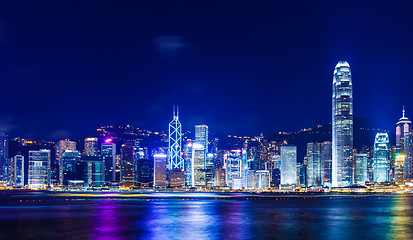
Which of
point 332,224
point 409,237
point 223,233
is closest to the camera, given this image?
point 409,237

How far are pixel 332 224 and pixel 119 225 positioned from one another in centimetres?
2643

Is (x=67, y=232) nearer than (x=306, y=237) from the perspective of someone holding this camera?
No

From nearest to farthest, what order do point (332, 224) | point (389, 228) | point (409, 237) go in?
point (409, 237) < point (389, 228) < point (332, 224)

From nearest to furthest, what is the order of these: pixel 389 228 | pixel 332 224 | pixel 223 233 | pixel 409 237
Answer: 1. pixel 409 237
2. pixel 223 233
3. pixel 389 228
4. pixel 332 224

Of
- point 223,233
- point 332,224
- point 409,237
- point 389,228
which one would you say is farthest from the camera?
point 332,224

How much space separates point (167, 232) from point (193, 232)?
279cm

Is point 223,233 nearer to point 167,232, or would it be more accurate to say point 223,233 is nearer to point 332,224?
point 167,232

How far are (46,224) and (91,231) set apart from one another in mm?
11097

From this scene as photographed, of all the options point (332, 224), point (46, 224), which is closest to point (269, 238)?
point (332, 224)

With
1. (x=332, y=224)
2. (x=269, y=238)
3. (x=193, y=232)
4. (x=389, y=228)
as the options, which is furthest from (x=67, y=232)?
(x=389, y=228)

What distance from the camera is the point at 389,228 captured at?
62.6m

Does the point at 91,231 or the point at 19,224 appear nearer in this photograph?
the point at 91,231

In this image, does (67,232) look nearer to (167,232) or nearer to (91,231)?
(91,231)

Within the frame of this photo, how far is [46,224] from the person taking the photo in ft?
217
